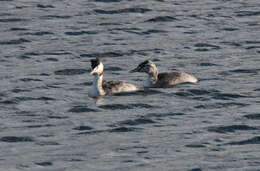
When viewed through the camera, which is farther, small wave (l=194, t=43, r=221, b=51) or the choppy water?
small wave (l=194, t=43, r=221, b=51)

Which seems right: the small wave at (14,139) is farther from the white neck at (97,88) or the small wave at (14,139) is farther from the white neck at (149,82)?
the white neck at (149,82)

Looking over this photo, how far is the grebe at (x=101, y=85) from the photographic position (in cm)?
2397

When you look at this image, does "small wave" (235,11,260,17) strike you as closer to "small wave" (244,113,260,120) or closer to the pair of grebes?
the pair of grebes

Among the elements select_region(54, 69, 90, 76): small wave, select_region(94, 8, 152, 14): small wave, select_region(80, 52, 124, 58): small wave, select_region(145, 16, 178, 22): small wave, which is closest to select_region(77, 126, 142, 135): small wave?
select_region(54, 69, 90, 76): small wave

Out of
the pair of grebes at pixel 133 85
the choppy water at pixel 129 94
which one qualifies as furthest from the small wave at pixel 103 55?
the pair of grebes at pixel 133 85

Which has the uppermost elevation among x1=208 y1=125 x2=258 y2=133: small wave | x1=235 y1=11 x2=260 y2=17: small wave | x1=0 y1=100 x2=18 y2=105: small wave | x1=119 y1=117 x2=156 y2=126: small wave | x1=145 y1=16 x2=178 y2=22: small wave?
x1=235 y1=11 x2=260 y2=17: small wave

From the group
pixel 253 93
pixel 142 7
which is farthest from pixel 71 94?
pixel 142 7

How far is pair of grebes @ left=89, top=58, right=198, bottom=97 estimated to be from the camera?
78.8 feet

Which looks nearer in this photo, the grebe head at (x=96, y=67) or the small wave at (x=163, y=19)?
the grebe head at (x=96, y=67)

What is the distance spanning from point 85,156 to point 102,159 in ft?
1.27

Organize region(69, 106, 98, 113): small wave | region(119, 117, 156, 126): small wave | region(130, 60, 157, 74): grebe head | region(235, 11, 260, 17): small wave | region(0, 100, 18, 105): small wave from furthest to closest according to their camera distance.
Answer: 1. region(235, 11, 260, 17): small wave
2. region(130, 60, 157, 74): grebe head
3. region(0, 100, 18, 105): small wave
4. region(69, 106, 98, 113): small wave
5. region(119, 117, 156, 126): small wave

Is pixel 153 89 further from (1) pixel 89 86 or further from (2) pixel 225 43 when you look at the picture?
(2) pixel 225 43

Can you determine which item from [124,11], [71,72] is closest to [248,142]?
[71,72]

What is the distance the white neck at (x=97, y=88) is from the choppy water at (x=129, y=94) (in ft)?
1.02
